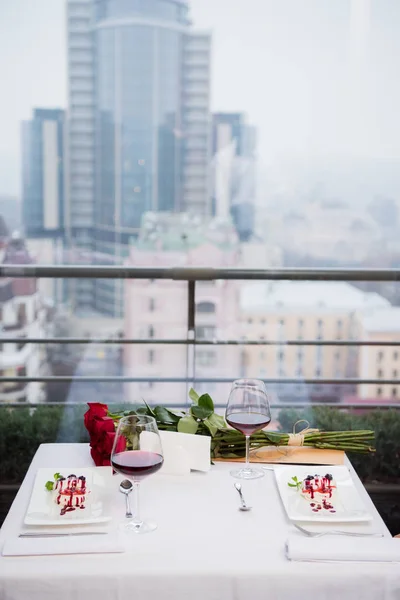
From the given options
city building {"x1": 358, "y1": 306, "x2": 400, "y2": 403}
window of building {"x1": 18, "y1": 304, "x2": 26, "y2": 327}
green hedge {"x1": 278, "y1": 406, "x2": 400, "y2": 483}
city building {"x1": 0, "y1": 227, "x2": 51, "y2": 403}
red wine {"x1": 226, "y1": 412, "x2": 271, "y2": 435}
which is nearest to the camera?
red wine {"x1": 226, "y1": 412, "x2": 271, "y2": 435}

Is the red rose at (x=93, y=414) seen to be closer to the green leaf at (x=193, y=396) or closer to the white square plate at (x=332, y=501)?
the green leaf at (x=193, y=396)

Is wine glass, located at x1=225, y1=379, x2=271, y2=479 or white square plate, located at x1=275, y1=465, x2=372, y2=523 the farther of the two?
wine glass, located at x1=225, y1=379, x2=271, y2=479

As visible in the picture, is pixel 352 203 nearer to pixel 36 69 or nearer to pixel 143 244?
pixel 143 244

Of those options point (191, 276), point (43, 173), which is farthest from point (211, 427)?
point (43, 173)

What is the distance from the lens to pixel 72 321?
695 cm

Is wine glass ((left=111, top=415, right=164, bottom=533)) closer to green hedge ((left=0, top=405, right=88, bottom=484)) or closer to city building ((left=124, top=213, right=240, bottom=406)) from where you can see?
green hedge ((left=0, top=405, right=88, bottom=484))

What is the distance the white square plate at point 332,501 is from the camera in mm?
1057

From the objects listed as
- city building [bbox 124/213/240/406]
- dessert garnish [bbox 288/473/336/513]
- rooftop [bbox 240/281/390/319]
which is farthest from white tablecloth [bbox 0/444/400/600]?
rooftop [bbox 240/281/390/319]

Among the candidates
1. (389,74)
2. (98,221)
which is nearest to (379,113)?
(389,74)

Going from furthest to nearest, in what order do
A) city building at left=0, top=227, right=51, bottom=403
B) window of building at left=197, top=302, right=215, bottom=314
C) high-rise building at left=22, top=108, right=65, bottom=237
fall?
1. high-rise building at left=22, top=108, right=65, bottom=237
2. window of building at left=197, top=302, right=215, bottom=314
3. city building at left=0, top=227, right=51, bottom=403

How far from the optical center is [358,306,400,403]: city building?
13.1 ft

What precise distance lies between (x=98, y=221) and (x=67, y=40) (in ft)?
5.38

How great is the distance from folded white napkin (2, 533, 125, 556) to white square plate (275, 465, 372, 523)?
27 cm

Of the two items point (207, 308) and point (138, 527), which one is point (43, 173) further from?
point (138, 527)
